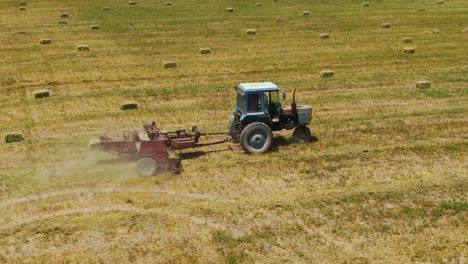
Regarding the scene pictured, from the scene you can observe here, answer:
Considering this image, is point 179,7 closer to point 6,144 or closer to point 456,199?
point 6,144

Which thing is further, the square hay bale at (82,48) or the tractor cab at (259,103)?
the square hay bale at (82,48)

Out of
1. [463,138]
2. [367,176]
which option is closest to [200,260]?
[367,176]

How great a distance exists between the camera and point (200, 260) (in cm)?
959

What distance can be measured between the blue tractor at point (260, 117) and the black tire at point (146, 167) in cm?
271

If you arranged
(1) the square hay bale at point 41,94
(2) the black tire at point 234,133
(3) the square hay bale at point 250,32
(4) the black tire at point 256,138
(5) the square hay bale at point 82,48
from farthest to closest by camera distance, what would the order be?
(3) the square hay bale at point 250,32
(5) the square hay bale at point 82,48
(1) the square hay bale at point 41,94
(2) the black tire at point 234,133
(4) the black tire at point 256,138

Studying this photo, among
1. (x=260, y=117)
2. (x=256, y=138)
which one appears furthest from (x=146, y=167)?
(x=260, y=117)

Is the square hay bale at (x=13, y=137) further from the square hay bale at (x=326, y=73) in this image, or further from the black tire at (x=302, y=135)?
the square hay bale at (x=326, y=73)

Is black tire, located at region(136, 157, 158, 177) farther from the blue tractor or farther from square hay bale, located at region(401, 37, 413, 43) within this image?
square hay bale, located at region(401, 37, 413, 43)

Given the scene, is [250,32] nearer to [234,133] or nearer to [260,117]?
[234,133]

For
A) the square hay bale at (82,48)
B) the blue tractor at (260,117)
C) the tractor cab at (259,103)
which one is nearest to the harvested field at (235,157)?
the blue tractor at (260,117)

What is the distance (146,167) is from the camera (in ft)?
43.1

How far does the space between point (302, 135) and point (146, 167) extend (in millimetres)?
5150

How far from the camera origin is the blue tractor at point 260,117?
46.8 ft

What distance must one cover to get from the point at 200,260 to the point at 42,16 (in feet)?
113
